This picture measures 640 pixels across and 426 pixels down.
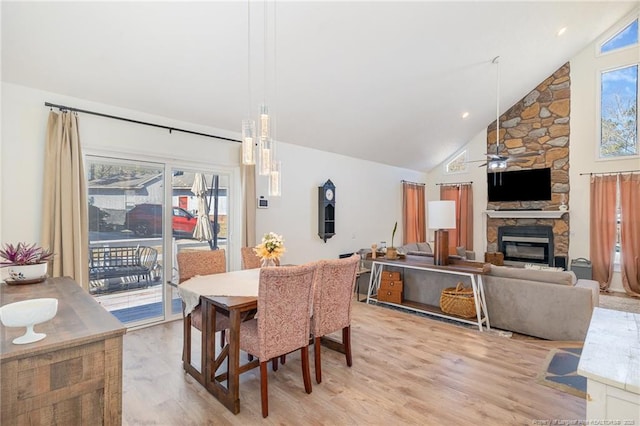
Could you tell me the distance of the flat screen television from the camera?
22.1ft

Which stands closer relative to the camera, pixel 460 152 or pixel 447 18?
pixel 447 18

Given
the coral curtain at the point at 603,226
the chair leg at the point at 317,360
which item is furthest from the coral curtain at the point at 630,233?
the chair leg at the point at 317,360

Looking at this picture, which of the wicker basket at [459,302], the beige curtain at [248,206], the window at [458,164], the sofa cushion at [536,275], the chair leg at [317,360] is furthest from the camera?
the window at [458,164]

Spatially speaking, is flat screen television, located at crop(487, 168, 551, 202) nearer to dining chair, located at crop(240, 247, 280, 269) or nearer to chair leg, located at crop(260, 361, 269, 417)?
dining chair, located at crop(240, 247, 280, 269)

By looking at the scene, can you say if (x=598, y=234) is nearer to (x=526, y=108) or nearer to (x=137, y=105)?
(x=526, y=108)

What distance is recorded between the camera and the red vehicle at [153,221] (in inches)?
152

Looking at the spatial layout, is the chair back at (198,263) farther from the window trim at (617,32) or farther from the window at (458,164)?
the window trim at (617,32)

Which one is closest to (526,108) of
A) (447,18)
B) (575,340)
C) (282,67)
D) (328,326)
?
(447,18)

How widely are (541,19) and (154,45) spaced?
16.4 ft

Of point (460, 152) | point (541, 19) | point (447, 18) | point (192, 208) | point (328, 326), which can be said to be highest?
point (541, 19)

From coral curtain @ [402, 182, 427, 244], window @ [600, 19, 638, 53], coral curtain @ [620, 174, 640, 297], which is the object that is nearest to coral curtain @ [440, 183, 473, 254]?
coral curtain @ [402, 182, 427, 244]

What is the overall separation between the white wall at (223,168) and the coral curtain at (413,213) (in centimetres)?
18

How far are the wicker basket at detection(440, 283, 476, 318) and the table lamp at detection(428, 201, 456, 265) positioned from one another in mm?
379

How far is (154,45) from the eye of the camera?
297 centimetres
